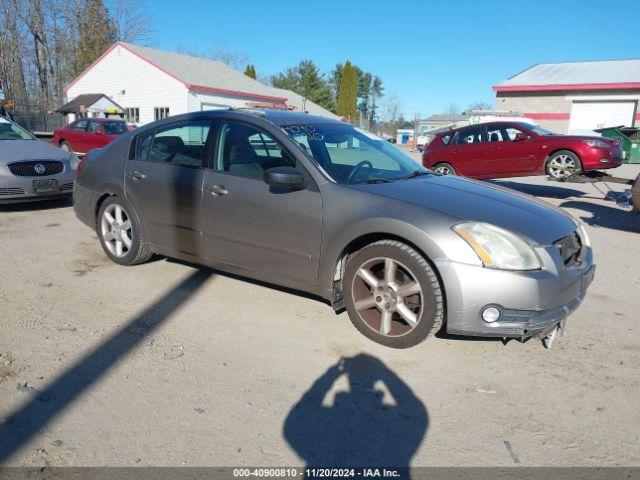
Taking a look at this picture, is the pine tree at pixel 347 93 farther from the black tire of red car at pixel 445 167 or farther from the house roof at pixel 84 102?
the black tire of red car at pixel 445 167

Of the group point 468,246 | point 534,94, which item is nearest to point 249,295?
point 468,246

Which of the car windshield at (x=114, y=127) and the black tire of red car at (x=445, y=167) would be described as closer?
the black tire of red car at (x=445, y=167)

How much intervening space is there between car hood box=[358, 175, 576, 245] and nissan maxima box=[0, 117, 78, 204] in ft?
20.0

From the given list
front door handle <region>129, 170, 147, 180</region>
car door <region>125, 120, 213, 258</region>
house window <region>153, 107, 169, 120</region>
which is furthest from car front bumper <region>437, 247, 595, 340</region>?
house window <region>153, 107, 169, 120</region>

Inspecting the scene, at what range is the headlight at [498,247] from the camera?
315 cm

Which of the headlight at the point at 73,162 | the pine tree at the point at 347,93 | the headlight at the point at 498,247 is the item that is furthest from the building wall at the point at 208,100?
the pine tree at the point at 347,93

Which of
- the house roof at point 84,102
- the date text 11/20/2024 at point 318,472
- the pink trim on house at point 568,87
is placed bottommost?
the date text 11/20/2024 at point 318,472

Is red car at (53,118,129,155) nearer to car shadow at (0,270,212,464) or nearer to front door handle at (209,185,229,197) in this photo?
front door handle at (209,185,229,197)

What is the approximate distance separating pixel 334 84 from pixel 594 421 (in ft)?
271

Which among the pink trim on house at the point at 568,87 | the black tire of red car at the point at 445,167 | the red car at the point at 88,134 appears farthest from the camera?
the pink trim on house at the point at 568,87

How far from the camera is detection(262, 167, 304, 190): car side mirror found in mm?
3656

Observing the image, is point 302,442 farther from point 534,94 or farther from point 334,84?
point 334,84

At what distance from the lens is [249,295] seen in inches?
177

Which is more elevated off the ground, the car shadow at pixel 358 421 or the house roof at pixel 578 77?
the house roof at pixel 578 77
